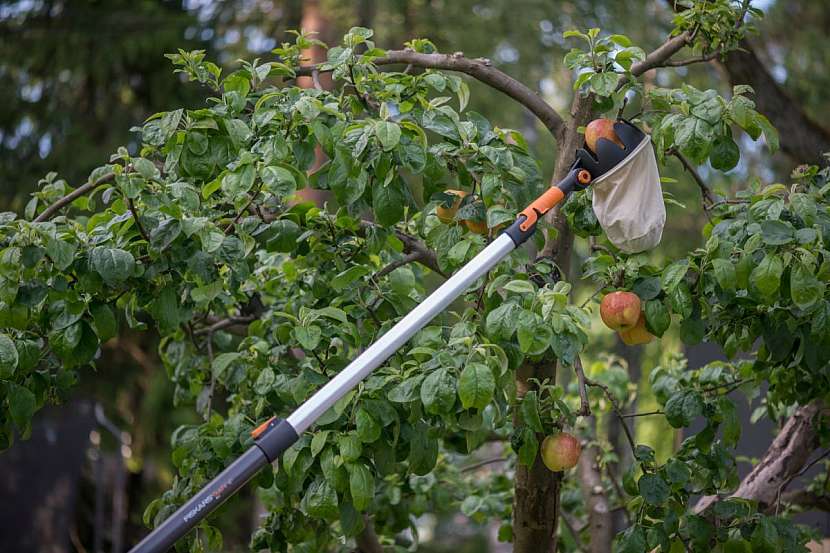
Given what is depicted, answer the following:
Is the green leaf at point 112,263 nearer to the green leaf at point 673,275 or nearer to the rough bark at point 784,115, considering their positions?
the green leaf at point 673,275

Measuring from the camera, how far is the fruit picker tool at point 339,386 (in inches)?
68.2

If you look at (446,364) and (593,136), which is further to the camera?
(593,136)

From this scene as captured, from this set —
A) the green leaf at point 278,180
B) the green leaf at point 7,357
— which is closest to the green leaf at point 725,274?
the green leaf at point 278,180

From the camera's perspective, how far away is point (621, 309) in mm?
2047

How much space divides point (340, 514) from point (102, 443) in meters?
5.49

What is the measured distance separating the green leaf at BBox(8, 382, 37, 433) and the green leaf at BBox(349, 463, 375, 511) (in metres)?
0.68

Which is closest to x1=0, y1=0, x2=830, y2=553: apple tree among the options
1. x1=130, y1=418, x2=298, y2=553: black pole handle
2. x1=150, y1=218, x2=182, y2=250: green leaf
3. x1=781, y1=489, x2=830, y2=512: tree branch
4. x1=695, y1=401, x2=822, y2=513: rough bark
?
x1=150, y1=218, x2=182, y2=250: green leaf

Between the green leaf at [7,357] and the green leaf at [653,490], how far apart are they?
1330mm

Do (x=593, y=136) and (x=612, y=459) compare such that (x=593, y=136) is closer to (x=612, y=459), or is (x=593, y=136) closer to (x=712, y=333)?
(x=712, y=333)

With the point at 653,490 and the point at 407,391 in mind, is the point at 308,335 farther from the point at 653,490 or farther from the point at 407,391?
the point at 653,490

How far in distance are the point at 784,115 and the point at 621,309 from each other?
284 cm

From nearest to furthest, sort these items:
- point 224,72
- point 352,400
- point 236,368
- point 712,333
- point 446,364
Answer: point 446,364 < point 352,400 < point 712,333 < point 236,368 < point 224,72

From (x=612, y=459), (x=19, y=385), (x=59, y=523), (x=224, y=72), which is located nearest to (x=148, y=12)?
(x=224, y=72)

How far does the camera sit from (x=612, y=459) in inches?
134
